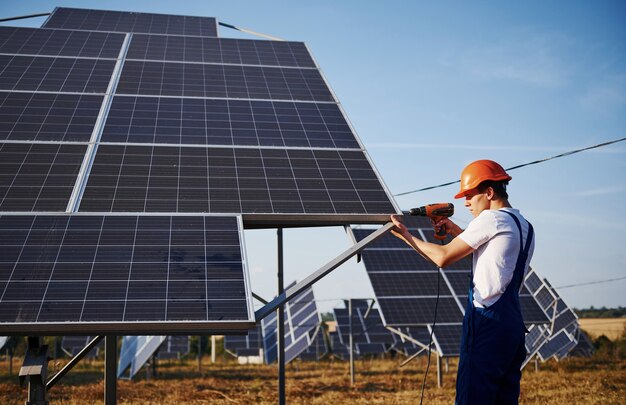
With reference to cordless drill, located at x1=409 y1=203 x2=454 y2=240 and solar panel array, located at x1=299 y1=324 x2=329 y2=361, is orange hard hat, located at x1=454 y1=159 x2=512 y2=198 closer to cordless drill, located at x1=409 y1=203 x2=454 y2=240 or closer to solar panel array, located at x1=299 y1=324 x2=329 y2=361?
cordless drill, located at x1=409 y1=203 x2=454 y2=240

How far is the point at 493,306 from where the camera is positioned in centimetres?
527

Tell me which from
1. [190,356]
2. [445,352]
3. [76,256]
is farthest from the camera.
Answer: [190,356]

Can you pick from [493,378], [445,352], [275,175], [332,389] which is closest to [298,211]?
[275,175]

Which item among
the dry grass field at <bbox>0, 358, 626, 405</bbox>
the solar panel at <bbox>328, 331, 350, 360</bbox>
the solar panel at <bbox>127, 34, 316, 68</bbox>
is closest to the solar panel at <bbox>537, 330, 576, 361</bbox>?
the dry grass field at <bbox>0, 358, 626, 405</bbox>

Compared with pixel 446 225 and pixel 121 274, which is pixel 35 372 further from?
pixel 446 225

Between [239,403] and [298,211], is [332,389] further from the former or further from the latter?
[298,211]

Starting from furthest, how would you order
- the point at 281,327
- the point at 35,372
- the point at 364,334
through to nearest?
the point at 364,334 < the point at 281,327 < the point at 35,372

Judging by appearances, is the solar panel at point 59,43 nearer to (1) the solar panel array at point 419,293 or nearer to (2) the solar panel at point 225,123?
(2) the solar panel at point 225,123

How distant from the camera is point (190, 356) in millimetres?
55469

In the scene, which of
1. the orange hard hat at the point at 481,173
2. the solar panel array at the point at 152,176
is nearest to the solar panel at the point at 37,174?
the solar panel array at the point at 152,176

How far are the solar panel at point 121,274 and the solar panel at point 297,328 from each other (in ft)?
77.1

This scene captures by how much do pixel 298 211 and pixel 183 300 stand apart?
2.04 meters

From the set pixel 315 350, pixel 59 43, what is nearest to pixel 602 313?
pixel 315 350

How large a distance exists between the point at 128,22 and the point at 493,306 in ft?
46.7
